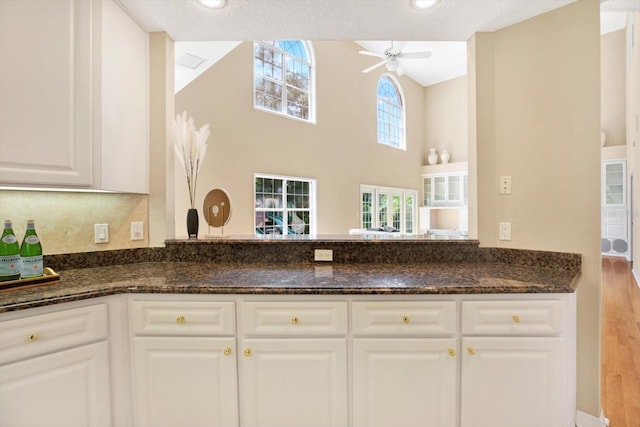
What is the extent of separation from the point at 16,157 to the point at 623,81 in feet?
34.6

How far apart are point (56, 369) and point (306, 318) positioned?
995 mm

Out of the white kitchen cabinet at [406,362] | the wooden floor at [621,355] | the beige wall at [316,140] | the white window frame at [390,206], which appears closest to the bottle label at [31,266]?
the white kitchen cabinet at [406,362]

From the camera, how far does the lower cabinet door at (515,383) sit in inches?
53.1

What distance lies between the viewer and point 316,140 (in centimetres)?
632

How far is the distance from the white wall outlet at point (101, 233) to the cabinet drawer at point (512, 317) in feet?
6.40

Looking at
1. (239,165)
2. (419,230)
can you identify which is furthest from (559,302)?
(419,230)

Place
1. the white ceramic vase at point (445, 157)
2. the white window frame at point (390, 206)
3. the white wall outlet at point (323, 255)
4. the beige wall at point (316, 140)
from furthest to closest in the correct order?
1. the white ceramic vase at point (445, 157)
2. the white window frame at point (390, 206)
3. the beige wall at point (316, 140)
4. the white wall outlet at point (323, 255)

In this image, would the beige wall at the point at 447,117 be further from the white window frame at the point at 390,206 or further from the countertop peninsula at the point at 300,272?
the countertop peninsula at the point at 300,272

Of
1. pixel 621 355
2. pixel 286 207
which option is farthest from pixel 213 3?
pixel 286 207

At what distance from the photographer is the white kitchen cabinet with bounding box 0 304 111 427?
1.17 meters

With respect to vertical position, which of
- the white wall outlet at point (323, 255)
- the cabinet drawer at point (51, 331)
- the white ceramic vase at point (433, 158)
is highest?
the white ceramic vase at point (433, 158)

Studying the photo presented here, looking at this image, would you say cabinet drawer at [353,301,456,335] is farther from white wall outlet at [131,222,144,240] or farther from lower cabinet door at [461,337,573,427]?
white wall outlet at [131,222,144,240]

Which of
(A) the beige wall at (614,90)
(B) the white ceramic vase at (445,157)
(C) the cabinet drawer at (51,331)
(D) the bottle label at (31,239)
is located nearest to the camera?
(C) the cabinet drawer at (51,331)

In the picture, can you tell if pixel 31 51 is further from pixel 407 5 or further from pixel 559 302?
pixel 559 302
